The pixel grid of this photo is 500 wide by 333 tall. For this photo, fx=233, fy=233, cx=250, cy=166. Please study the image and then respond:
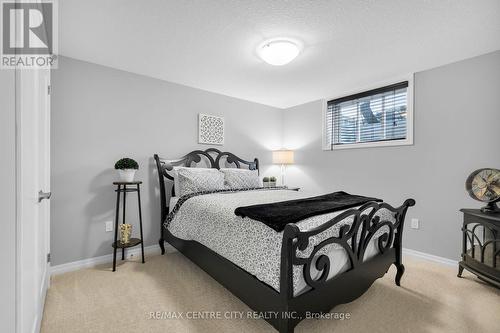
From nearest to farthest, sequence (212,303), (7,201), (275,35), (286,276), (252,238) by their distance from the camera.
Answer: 1. (7,201)
2. (286,276)
3. (252,238)
4. (212,303)
5. (275,35)

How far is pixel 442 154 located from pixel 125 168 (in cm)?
364

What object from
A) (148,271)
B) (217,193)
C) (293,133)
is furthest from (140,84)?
(293,133)

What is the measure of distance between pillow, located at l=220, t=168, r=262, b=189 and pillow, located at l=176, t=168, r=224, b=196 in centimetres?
20

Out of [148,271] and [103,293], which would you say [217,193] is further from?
[103,293]

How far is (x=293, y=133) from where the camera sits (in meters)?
4.53

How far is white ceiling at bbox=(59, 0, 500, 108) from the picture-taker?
1.78 m

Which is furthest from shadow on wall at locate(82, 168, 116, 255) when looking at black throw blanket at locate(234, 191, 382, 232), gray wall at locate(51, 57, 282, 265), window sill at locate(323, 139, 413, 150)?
window sill at locate(323, 139, 413, 150)

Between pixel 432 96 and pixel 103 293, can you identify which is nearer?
pixel 103 293

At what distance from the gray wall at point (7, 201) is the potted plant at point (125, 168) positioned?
1.79 metres

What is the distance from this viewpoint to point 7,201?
804 millimetres

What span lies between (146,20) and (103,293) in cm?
240

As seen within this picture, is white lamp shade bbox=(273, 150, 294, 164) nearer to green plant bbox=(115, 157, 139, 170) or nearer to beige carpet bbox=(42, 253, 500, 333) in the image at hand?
beige carpet bbox=(42, 253, 500, 333)

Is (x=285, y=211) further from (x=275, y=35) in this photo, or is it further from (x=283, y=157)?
(x=283, y=157)

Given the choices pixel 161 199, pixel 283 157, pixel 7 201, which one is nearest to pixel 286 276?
pixel 7 201
